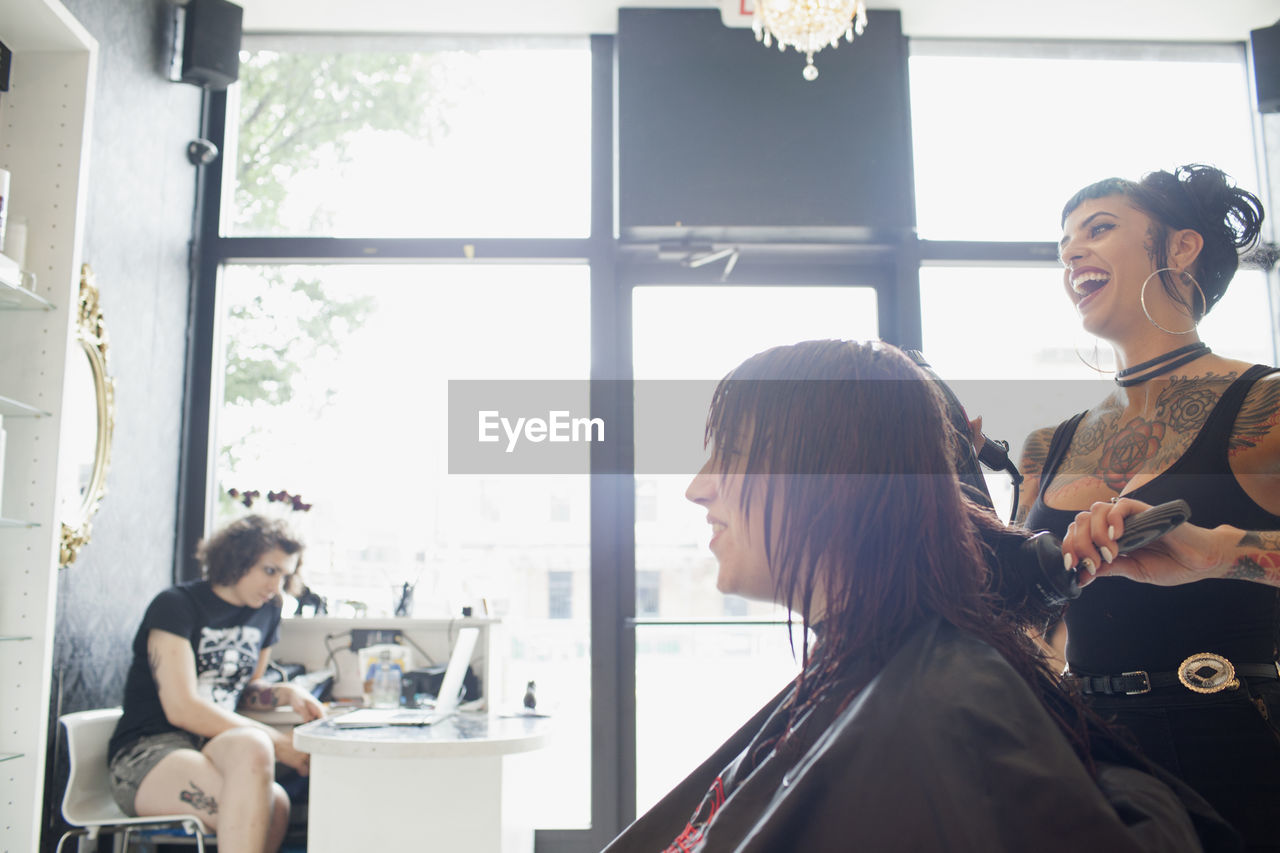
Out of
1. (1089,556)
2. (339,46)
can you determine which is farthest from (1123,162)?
(1089,556)

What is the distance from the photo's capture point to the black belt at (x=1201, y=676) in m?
1.17

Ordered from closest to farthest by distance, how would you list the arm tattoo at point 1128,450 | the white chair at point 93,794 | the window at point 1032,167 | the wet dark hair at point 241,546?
the arm tattoo at point 1128,450, the white chair at point 93,794, the wet dark hair at point 241,546, the window at point 1032,167

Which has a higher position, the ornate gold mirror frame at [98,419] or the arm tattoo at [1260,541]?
the ornate gold mirror frame at [98,419]

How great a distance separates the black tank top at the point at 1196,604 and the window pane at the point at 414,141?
2.80 metres

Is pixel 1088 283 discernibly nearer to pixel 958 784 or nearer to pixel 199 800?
pixel 958 784

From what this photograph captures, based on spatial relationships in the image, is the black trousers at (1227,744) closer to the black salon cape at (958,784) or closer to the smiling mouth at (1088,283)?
the black salon cape at (958,784)

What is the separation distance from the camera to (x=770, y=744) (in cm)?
103

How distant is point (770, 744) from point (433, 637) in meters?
2.50

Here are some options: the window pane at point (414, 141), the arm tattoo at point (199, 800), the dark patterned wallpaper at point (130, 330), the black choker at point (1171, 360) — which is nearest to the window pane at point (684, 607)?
the window pane at point (414, 141)

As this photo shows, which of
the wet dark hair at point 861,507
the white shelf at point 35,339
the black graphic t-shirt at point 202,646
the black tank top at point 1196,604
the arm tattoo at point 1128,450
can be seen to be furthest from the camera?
the black graphic t-shirt at point 202,646

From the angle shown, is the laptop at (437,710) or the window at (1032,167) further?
the window at (1032,167)

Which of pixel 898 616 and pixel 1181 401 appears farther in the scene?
pixel 1181 401

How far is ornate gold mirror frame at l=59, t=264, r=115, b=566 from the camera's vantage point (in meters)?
2.79

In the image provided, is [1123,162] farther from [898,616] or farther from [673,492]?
[898,616]
